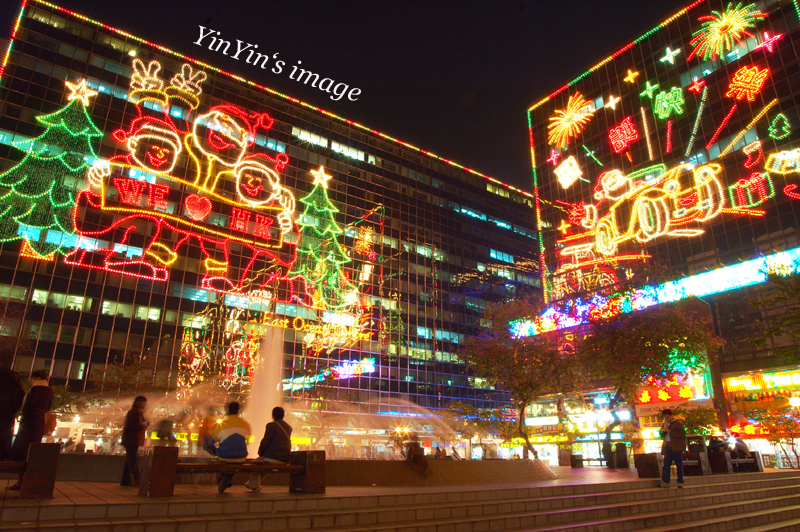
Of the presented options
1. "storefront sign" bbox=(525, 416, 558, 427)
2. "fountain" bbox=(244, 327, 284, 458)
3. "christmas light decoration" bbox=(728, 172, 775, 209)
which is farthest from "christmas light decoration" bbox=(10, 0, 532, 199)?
"christmas light decoration" bbox=(728, 172, 775, 209)

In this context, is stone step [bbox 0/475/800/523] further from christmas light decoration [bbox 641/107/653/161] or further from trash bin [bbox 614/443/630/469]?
christmas light decoration [bbox 641/107/653/161]

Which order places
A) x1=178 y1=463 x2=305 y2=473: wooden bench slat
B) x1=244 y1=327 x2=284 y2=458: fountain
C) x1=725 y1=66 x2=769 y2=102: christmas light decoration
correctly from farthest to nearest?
x1=725 y1=66 x2=769 y2=102: christmas light decoration → x1=244 y1=327 x2=284 y2=458: fountain → x1=178 y1=463 x2=305 y2=473: wooden bench slat

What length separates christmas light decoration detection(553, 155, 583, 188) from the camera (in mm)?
49375

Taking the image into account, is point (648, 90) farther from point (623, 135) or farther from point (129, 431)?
point (129, 431)

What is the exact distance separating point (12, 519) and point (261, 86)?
6162 cm

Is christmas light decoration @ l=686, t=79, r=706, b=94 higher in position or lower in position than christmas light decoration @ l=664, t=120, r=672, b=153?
higher

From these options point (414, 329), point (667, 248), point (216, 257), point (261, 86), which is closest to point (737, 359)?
point (667, 248)

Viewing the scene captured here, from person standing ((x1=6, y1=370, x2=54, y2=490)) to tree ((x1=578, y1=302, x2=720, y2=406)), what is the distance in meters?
17.8

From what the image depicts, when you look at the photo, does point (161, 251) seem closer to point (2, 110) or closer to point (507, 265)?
point (2, 110)

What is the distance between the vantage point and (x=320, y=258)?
2176 inches

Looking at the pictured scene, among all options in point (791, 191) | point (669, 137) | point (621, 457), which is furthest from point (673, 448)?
point (669, 137)

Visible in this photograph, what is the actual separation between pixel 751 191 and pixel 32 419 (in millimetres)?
43024

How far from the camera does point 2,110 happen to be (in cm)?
4500

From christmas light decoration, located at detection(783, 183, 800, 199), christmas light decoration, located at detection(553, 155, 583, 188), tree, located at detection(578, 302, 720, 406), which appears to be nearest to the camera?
tree, located at detection(578, 302, 720, 406)
